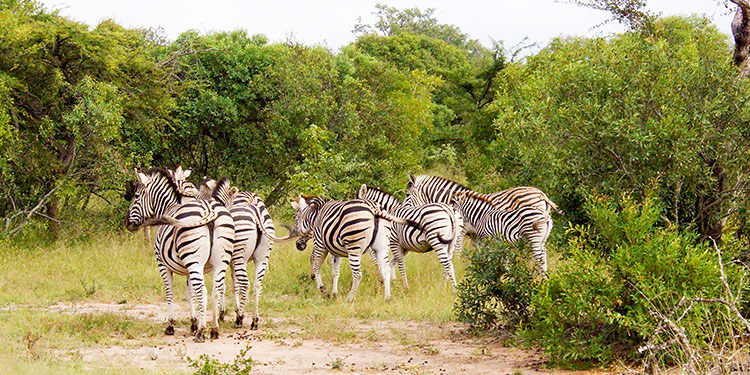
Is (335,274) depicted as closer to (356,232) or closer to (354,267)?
(354,267)

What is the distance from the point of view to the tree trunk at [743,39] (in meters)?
9.09

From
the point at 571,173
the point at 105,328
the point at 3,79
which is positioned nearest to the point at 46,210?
the point at 3,79

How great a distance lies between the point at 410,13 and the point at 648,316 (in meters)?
56.1

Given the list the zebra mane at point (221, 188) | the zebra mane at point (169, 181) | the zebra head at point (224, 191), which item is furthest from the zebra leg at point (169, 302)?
the zebra head at point (224, 191)

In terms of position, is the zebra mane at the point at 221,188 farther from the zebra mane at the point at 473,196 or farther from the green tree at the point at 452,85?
the green tree at the point at 452,85

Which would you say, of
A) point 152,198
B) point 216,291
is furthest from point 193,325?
point 152,198

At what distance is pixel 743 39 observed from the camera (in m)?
9.23

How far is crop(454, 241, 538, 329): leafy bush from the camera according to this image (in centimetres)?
991

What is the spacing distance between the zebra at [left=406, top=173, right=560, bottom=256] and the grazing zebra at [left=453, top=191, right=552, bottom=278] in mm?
114

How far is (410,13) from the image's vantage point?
61.9 meters

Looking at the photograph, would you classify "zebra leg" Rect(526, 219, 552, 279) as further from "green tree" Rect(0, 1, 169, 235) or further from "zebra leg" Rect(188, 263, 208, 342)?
"green tree" Rect(0, 1, 169, 235)

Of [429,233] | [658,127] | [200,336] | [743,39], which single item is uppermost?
[743,39]

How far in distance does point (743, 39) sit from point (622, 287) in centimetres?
344

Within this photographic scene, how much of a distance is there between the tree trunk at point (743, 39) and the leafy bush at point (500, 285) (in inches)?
130
